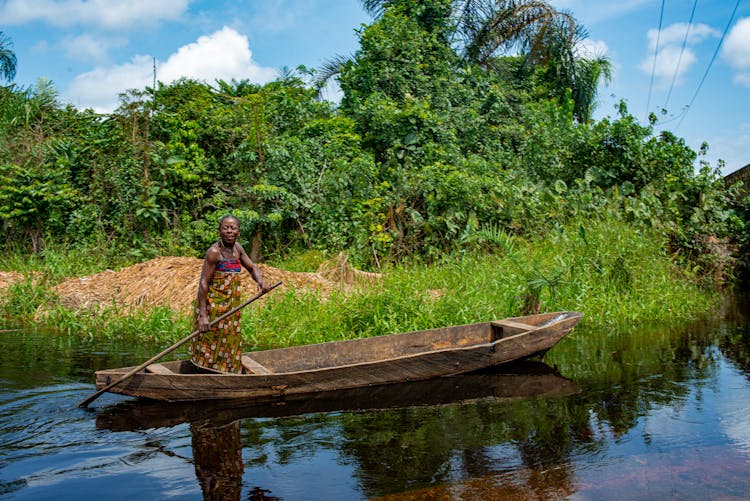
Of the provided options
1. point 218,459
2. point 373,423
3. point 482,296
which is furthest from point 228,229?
point 482,296

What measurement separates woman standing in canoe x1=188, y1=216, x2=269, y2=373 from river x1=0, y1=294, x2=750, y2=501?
1.42 feet

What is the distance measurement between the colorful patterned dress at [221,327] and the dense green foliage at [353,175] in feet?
17.6

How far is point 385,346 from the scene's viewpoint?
6.30 metres

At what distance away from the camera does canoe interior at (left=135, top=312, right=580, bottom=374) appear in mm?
5895

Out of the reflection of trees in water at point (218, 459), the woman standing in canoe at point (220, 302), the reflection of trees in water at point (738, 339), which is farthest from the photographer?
the reflection of trees in water at point (738, 339)

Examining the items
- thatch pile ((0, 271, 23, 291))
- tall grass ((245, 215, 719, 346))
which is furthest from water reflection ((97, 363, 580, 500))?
thatch pile ((0, 271, 23, 291))

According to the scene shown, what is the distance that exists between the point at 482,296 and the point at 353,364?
3.18 metres

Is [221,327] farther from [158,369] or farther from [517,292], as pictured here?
[517,292]

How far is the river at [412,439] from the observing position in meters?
3.66

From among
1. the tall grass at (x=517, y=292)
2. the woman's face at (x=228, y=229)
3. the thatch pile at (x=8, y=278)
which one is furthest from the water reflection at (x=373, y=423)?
the thatch pile at (x=8, y=278)

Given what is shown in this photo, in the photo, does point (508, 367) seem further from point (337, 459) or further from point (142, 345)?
point (142, 345)

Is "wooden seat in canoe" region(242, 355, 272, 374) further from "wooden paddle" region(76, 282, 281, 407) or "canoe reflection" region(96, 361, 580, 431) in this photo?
"wooden paddle" region(76, 282, 281, 407)

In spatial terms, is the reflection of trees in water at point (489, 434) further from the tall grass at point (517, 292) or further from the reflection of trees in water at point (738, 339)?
the tall grass at point (517, 292)

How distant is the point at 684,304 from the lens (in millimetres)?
9406
